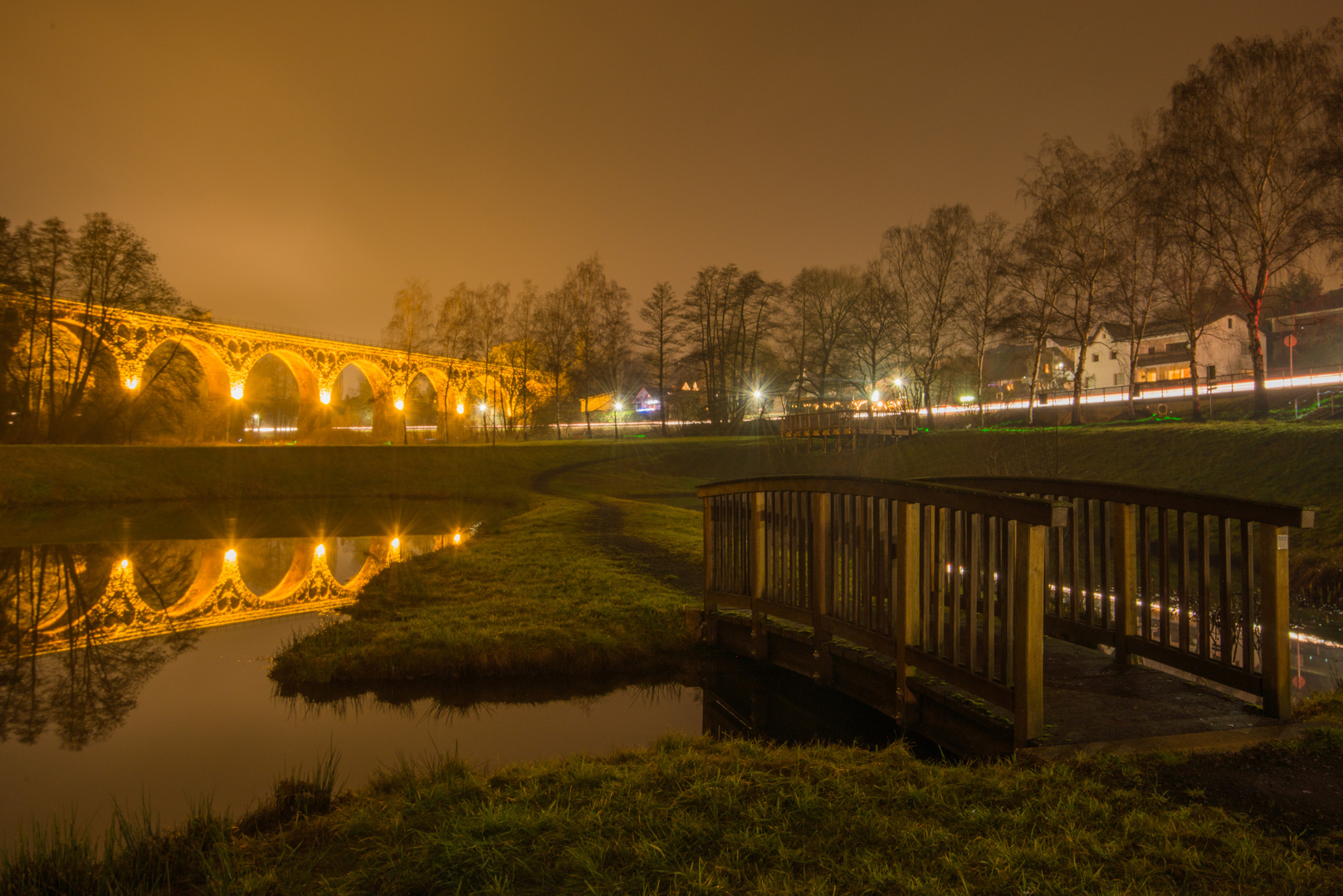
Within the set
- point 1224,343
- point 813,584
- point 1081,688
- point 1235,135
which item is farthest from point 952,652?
point 1224,343

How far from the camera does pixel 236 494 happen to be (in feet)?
86.6

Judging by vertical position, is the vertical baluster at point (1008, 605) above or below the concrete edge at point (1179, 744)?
above

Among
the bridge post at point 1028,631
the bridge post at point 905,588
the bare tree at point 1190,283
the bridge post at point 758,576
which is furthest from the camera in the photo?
the bare tree at point 1190,283

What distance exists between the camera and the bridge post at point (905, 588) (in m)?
4.49

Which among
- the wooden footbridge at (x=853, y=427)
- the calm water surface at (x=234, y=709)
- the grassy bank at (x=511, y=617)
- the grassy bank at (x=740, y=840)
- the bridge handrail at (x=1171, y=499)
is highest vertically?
the wooden footbridge at (x=853, y=427)

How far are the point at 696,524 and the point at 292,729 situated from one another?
1117cm

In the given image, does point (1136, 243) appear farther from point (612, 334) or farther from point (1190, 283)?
point (612, 334)

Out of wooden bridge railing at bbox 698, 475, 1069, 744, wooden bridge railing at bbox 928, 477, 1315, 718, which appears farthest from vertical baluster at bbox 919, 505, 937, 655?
wooden bridge railing at bbox 928, 477, 1315, 718

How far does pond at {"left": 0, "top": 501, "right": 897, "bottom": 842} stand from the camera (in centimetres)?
466

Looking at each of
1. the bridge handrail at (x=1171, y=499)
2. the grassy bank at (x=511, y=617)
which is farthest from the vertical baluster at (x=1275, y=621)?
the grassy bank at (x=511, y=617)

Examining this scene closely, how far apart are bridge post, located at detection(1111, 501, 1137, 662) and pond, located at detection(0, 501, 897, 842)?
163cm

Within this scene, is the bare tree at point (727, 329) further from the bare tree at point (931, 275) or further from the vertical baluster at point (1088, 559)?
the vertical baluster at point (1088, 559)

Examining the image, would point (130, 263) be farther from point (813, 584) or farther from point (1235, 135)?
point (1235, 135)

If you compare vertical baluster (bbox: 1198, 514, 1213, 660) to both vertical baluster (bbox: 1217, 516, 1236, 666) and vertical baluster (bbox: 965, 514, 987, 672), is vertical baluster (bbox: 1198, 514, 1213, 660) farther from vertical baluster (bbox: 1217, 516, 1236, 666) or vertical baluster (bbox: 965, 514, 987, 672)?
vertical baluster (bbox: 965, 514, 987, 672)
